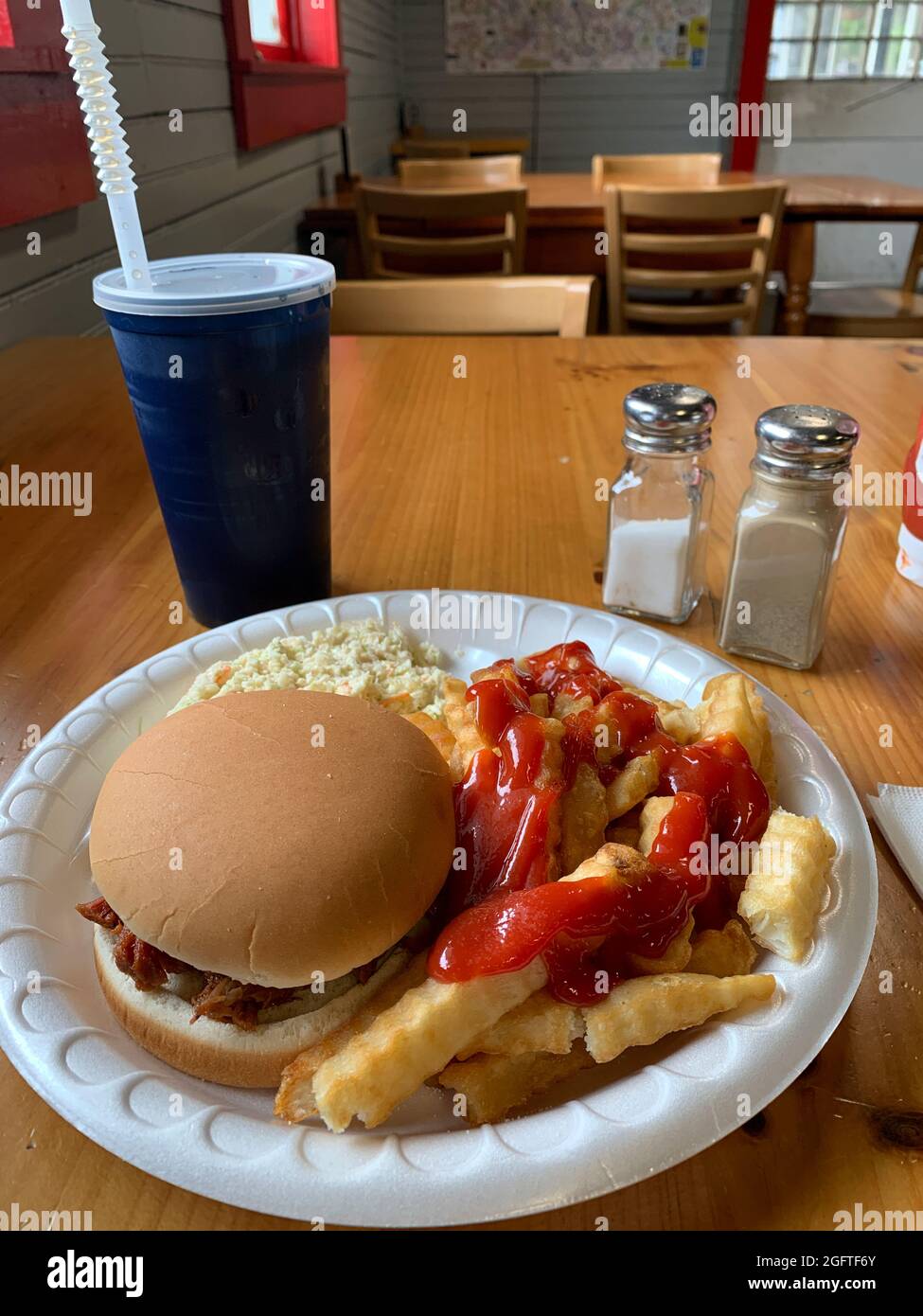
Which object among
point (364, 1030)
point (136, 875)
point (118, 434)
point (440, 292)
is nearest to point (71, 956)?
point (136, 875)

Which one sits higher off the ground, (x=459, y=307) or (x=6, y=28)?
(x=6, y=28)

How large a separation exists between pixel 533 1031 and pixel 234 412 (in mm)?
761

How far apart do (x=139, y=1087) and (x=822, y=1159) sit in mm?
472

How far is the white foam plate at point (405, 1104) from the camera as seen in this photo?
0.53 m

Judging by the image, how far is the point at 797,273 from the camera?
14.4 ft

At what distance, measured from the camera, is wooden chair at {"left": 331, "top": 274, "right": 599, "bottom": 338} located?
99.2 inches

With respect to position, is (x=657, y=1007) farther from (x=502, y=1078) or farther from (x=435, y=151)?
(x=435, y=151)

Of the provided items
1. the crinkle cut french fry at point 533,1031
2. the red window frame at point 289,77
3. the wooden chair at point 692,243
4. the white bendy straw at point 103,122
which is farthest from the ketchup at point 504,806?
the red window frame at point 289,77

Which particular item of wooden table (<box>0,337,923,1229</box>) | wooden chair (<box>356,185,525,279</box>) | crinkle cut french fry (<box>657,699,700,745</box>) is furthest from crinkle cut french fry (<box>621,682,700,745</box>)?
wooden chair (<box>356,185,525,279</box>)

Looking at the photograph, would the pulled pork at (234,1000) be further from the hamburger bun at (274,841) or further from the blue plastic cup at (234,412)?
the blue plastic cup at (234,412)

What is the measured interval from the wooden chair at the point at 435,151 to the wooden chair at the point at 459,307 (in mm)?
5264

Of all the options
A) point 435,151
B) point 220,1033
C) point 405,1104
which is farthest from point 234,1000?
point 435,151

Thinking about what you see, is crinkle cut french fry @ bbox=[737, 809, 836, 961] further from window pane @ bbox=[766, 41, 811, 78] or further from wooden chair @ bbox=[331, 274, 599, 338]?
window pane @ bbox=[766, 41, 811, 78]
